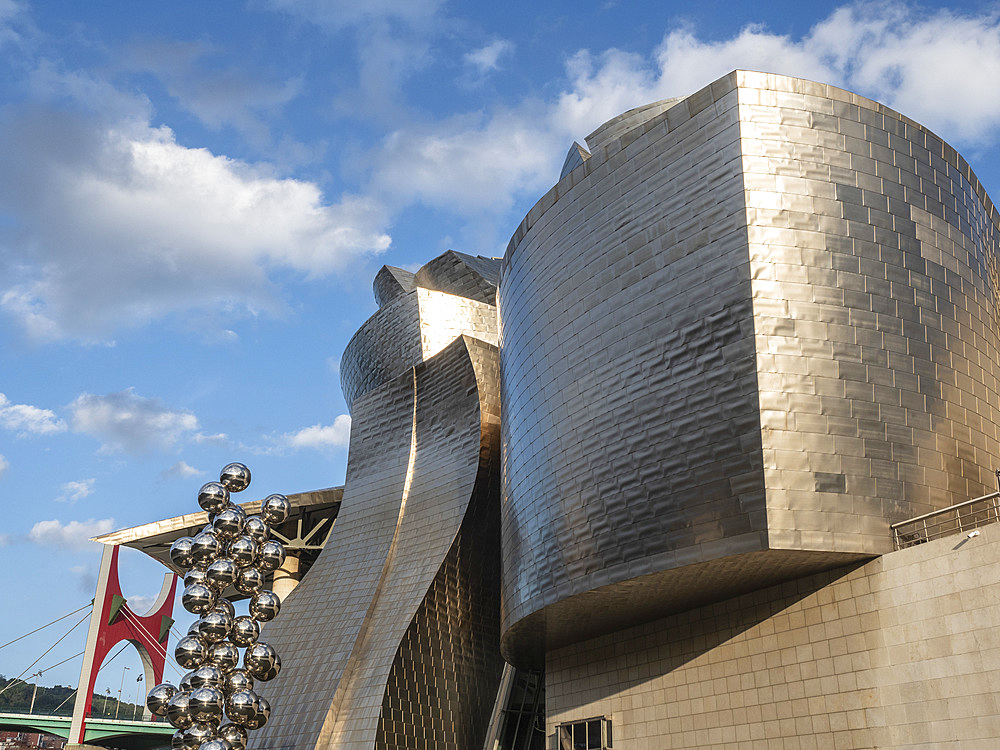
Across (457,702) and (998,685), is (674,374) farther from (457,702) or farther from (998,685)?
(457,702)

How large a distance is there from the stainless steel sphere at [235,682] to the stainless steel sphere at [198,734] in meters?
0.60

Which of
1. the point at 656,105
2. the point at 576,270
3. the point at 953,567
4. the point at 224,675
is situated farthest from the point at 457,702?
the point at 656,105

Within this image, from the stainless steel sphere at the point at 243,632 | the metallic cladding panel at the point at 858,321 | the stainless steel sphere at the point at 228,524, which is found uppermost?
the metallic cladding panel at the point at 858,321

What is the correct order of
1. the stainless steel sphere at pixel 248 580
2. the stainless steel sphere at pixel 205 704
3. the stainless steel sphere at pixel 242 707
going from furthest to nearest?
1. the stainless steel sphere at pixel 248 580
2. the stainless steel sphere at pixel 242 707
3. the stainless steel sphere at pixel 205 704

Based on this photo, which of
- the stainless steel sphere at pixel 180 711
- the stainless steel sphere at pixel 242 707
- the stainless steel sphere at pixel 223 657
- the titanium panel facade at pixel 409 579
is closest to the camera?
the stainless steel sphere at pixel 180 711

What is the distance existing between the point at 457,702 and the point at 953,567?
44.1 ft

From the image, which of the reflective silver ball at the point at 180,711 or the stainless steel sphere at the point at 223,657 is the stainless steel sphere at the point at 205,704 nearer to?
the reflective silver ball at the point at 180,711

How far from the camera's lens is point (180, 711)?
12.3 meters

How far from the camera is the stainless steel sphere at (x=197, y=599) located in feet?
43.0

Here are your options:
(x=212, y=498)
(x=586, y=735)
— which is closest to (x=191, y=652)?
(x=212, y=498)

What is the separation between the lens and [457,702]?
70.1ft

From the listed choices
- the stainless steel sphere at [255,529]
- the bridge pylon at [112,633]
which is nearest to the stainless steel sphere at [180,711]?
the stainless steel sphere at [255,529]

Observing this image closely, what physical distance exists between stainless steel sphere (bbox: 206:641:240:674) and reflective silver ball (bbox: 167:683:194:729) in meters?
0.66

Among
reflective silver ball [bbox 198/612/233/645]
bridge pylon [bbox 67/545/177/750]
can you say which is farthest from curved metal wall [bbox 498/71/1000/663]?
bridge pylon [bbox 67/545/177/750]
